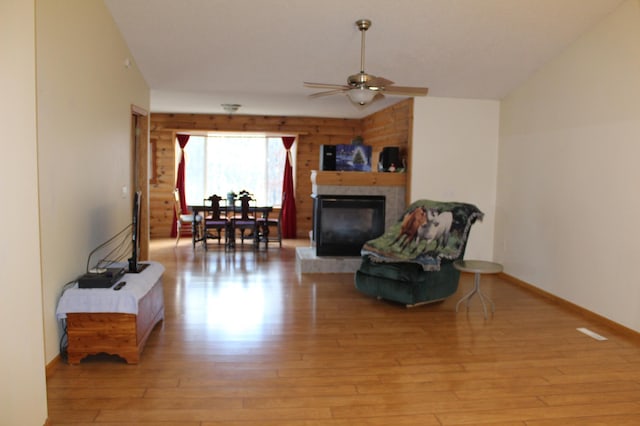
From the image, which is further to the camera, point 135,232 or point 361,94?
point 361,94

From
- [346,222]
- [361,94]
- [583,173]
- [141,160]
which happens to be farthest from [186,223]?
[583,173]

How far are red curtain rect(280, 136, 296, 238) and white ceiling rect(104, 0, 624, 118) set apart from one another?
2956 millimetres

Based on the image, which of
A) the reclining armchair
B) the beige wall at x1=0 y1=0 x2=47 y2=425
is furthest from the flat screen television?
the reclining armchair

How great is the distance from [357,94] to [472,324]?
89.2 inches

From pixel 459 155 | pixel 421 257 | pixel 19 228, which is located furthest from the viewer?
pixel 459 155

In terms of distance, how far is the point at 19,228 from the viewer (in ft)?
6.99

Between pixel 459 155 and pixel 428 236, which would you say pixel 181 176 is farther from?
pixel 428 236

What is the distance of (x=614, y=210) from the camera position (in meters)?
4.30

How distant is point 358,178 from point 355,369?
3563 mm

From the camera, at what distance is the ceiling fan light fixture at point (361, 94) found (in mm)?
3980

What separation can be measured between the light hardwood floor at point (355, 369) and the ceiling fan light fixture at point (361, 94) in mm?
1951

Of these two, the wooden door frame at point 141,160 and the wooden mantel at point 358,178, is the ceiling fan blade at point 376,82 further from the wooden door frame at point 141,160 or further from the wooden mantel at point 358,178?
the wooden door frame at point 141,160

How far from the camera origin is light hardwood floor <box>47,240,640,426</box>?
2.67m

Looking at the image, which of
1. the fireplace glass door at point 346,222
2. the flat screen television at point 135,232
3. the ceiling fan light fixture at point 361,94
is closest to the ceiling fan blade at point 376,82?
the ceiling fan light fixture at point 361,94
